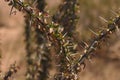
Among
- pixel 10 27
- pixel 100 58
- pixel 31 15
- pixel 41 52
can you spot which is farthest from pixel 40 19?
pixel 10 27

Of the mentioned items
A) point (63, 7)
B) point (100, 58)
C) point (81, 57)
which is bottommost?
point (100, 58)

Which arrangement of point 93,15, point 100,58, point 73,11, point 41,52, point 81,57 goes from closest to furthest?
point 81,57 → point 73,11 → point 41,52 → point 100,58 → point 93,15

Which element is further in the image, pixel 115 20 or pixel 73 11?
pixel 73 11

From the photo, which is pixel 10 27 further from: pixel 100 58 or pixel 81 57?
pixel 81 57

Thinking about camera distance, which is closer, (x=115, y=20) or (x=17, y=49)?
(x=115, y=20)

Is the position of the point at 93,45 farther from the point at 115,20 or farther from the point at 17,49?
the point at 17,49

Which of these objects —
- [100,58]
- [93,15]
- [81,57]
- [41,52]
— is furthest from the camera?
[93,15]

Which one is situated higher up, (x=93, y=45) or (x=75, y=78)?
(x=93, y=45)

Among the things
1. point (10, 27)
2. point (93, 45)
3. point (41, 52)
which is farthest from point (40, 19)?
point (10, 27)

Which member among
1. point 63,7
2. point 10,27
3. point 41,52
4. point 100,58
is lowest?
point 100,58
